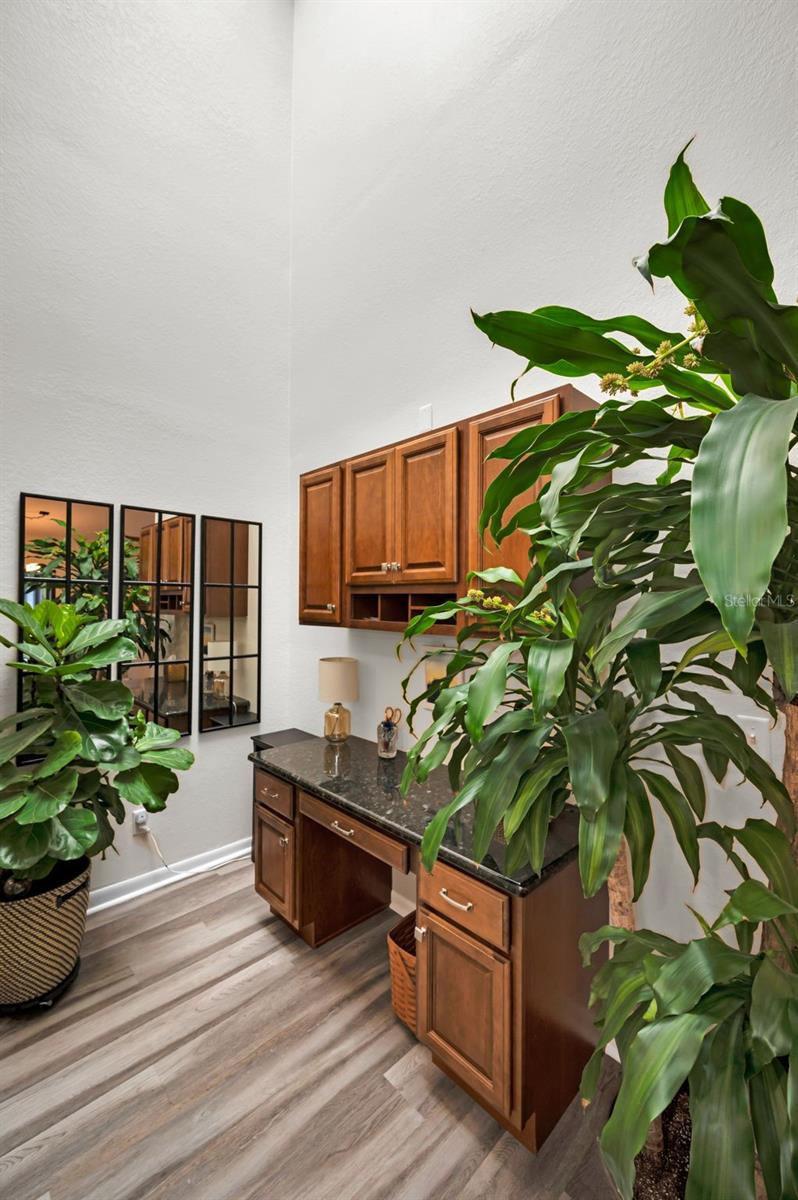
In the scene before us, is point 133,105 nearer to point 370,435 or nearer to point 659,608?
point 370,435

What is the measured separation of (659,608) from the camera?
2.39 ft

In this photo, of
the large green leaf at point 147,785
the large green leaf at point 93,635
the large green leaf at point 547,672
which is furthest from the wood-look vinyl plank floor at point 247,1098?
the large green leaf at point 547,672

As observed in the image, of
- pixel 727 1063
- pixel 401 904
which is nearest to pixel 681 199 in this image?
pixel 727 1063

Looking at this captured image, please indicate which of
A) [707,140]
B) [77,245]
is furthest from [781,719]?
[77,245]

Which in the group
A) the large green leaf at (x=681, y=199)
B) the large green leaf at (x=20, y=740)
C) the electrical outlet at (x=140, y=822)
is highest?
the large green leaf at (x=681, y=199)

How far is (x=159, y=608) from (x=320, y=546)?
3.38ft

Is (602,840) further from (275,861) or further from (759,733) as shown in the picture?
(275,861)

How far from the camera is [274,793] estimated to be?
2314mm

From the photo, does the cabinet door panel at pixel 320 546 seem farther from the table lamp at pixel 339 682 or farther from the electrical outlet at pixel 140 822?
the electrical outlet at pixel 140 822

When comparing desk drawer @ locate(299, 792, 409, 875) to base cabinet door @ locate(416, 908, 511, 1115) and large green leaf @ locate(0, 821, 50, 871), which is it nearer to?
base cabinet door @ locate(416, 908, 511, 1115)

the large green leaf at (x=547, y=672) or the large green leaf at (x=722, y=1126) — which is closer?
the large green leaf at (x=722, y=1126)

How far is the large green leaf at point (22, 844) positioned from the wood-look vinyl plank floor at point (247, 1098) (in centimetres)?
71

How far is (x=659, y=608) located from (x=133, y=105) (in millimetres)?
3745

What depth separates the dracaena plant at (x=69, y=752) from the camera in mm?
1788
